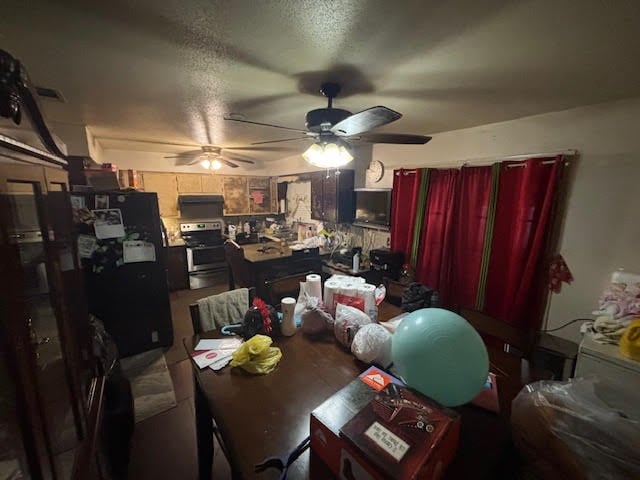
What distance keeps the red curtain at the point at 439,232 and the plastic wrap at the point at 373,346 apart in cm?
171

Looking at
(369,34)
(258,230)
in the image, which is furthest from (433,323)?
(258,230)

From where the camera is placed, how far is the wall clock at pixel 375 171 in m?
3.18

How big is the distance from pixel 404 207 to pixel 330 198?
3.51 feet

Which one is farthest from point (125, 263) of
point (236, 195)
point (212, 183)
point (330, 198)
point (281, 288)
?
point (236, 195)

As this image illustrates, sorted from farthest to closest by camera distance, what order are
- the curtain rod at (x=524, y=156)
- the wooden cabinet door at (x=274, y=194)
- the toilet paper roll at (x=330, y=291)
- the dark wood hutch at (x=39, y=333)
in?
the wooden cabinet door at (x=274, y=194) < the curtain rod at (x=524, y=156) < the toilet paper roll at (x=330, y=291) < the dark wood hutch at (x=39, y=333)

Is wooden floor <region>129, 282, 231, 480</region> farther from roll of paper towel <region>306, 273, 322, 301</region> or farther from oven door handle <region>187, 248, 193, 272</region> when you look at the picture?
oven door handle <region>187, 248, 193, 272</region>

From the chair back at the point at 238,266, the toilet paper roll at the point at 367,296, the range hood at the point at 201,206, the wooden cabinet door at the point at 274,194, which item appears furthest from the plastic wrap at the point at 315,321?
the wooden cabinet door at the point at 274,194

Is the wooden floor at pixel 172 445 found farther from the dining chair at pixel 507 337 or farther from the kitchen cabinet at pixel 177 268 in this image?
the kitchen cabinet at pixel 177 268

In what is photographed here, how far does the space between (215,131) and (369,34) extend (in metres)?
2.15

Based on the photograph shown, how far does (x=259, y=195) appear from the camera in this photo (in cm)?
507

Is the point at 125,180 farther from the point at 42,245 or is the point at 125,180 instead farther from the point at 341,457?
the point at 341,457

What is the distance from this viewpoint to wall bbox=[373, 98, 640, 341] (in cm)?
167

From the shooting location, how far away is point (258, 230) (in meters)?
5.17

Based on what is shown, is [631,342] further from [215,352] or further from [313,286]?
[215,352]
